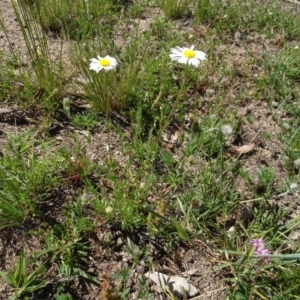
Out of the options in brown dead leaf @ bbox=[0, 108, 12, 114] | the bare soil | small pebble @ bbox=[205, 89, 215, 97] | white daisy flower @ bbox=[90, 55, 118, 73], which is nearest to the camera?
the bare soil

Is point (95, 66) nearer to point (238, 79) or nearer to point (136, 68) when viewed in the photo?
point (136, 68)

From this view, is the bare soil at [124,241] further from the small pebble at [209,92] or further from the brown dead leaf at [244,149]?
the small pebble at [209,92]

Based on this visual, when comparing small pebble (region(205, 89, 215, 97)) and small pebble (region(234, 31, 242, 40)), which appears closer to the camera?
small pebble (region(205, 89, 215, 97))

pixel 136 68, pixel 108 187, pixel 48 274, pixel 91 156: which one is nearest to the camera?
pixel 48 274

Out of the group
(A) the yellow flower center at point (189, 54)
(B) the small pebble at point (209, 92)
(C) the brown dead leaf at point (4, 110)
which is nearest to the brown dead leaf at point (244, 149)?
(B) the small pebble at point (209, 92)

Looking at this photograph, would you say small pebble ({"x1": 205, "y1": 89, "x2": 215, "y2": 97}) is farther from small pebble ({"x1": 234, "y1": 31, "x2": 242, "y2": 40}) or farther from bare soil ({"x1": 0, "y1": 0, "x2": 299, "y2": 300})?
small pebble ({"x1": 234, "y1": 31, "x2": 242, "y2": 40})

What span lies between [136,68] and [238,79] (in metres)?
0.78

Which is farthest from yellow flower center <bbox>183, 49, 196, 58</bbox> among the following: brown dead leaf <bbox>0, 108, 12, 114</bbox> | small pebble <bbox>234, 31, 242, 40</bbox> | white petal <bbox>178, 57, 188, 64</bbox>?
small pebble <bbox>234, 31, 242, 40</bbox>

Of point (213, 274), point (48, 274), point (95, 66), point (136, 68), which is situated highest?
point (95, 66)

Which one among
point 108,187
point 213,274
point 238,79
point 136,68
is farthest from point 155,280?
point 238,79

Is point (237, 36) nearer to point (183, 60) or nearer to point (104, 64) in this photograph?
point (183, 60)

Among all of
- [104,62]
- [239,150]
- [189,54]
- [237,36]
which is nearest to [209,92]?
[239,150]

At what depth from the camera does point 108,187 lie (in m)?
2.00

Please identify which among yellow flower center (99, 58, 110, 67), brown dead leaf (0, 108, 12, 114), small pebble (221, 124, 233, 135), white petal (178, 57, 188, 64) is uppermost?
yellow flower center (99, 58, 110, 67)
